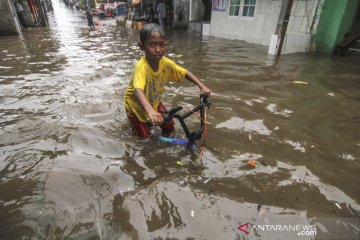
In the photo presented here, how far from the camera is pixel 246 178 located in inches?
115

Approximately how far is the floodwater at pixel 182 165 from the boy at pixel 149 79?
1.48ft

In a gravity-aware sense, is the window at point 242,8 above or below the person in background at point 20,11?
above

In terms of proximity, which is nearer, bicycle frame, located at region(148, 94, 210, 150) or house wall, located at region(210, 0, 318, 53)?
bicycle frame, located at region(148, 94, 210, 150)

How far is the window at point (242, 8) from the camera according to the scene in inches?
525

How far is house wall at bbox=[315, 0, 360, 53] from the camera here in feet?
31.9

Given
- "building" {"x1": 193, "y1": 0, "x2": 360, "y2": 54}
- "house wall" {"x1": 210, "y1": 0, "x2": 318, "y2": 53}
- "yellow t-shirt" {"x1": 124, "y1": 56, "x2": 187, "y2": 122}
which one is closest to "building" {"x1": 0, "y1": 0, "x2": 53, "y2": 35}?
"house wall" {"x1": 210, "y1": 0, "x2": 318, "y2": 53}

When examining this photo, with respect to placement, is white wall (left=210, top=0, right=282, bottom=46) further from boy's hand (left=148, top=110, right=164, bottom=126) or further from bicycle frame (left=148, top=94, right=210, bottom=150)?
boy's hand (left=148, top=110, right=164, bottom=126)

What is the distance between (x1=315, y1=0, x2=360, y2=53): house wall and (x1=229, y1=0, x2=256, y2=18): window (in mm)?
3979

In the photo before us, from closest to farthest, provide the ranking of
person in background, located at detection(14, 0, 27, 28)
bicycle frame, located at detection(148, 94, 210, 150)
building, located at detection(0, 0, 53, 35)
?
bicycle frame, located at detection(148, 94, 210, 150)
building, located at detection(0, 0, 53, 35)
person in background, located at detection(14, 0, 27, 28)

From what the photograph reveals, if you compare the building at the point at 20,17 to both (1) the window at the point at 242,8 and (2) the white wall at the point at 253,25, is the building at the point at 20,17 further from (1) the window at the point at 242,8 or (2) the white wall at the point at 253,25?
(1) the window at the point at 242,8

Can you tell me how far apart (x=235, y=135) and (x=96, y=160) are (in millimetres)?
2208

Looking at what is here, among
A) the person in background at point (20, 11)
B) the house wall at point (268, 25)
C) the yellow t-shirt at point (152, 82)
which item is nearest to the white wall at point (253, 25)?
the house wall at point (268, 25)

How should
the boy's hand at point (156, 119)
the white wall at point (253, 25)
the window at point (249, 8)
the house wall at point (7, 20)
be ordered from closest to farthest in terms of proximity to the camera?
the boy's hand at point (156, 119) < the white wall at point (253, 25) < the window at point (249, 8) < the house wall at point (7, 20)

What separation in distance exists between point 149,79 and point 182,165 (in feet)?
4.07
